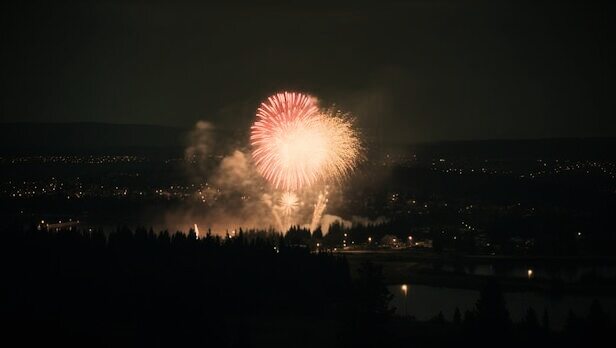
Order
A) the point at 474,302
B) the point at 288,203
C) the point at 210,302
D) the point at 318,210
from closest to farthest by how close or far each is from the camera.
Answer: the point at 210,302 < the point at 474,302 < the point at 288,203 < the point at 318,210

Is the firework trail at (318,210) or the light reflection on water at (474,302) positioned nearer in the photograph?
the light reflection on water at (474,302)

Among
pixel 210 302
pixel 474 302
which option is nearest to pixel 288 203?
pixel 474 302

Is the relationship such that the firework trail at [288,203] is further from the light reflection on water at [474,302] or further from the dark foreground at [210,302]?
the dark foreground at [210,302]

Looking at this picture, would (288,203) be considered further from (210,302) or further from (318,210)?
(210,302)

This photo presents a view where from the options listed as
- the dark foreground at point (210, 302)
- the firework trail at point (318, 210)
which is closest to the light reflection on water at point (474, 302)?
the dark foreground at point (210, 302)

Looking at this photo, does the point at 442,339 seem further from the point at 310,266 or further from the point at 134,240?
the point at 134,240

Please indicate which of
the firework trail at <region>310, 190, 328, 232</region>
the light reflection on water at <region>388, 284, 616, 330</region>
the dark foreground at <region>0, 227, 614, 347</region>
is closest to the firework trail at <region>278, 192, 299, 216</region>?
the firework trail at <region>310, 190, 328, 232</region>
